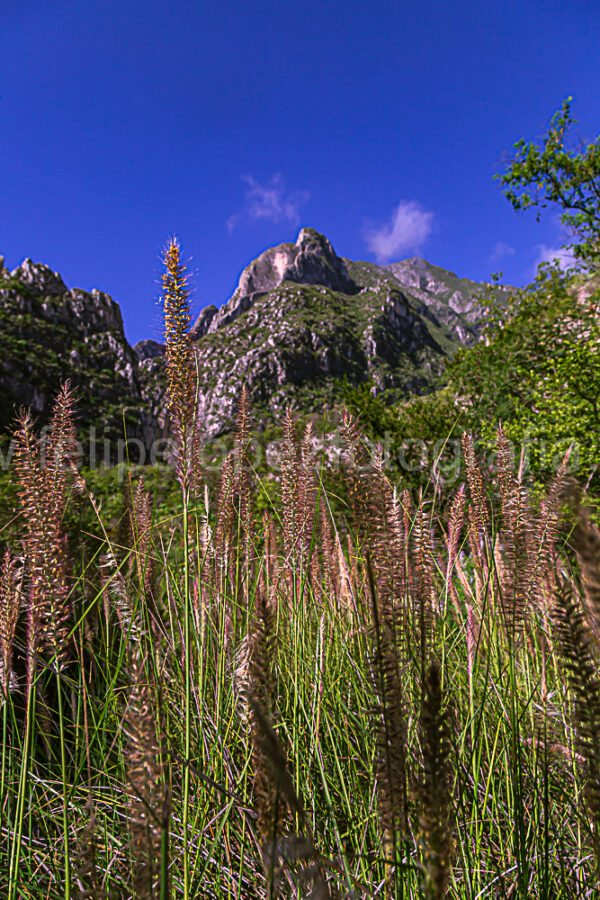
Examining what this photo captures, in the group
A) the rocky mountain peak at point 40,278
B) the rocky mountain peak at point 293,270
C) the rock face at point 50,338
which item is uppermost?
the rocky mountain peak at point 293,270

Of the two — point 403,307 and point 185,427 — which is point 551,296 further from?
point 403,307

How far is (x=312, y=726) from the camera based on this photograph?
1721mm

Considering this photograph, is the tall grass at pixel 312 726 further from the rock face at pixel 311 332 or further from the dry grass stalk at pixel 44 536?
the rock face at pixel 311 332

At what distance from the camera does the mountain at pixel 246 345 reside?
25.5ft

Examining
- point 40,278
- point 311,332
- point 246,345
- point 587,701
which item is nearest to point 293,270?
point 311,332

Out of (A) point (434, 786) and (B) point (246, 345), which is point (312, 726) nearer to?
(A) point (434, 786)

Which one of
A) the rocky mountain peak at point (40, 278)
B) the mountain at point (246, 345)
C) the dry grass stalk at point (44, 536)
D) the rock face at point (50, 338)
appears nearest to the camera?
the dry grass stalk at point (44, 536)

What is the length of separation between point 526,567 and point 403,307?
158118 mm

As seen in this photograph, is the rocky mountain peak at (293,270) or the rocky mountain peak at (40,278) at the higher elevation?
the rocky mountain peak at (293,270)

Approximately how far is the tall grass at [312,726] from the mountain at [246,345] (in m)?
0.60

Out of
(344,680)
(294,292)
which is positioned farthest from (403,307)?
(344,680)

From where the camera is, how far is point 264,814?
27.3 inches

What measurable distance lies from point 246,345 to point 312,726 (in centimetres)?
11087

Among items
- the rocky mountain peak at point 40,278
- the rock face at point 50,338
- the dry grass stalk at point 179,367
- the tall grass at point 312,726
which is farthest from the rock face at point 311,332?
the dry grass stalk at point 179,367
